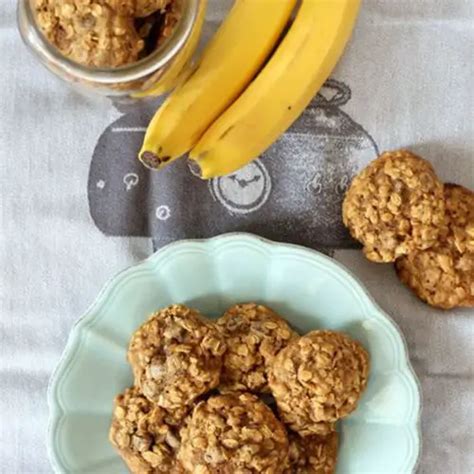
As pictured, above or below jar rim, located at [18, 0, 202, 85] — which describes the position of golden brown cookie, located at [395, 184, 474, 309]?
below

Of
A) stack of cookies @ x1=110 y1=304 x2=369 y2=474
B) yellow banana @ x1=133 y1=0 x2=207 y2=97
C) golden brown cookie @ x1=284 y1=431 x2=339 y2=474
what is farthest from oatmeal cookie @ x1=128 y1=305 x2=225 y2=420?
yellow banana @ x1=133 y1=0 x2=207 y2=97

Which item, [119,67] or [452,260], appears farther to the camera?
[452,260]

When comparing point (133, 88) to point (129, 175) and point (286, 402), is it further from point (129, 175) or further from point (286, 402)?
point (286, 402)

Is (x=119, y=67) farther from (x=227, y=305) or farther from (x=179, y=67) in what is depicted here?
(x=227, y=305)

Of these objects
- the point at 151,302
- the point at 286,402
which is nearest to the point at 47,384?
the point at 151,302

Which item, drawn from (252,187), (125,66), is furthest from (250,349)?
(125,66)

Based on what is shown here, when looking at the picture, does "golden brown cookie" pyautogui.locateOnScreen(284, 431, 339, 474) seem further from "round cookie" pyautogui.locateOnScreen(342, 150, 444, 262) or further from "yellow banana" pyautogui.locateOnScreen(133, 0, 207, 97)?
"yellow banana" pyautogui.locateOnScreen(133, 0, 207, 97)
